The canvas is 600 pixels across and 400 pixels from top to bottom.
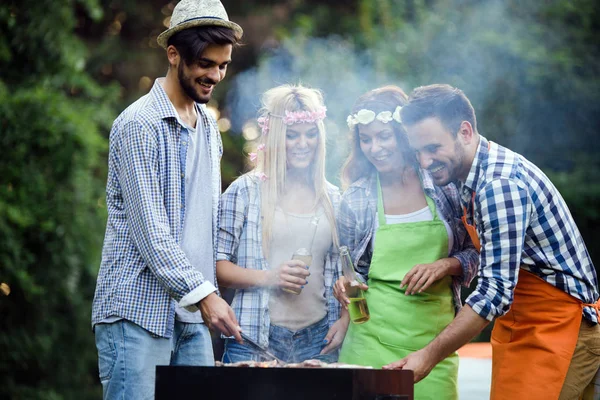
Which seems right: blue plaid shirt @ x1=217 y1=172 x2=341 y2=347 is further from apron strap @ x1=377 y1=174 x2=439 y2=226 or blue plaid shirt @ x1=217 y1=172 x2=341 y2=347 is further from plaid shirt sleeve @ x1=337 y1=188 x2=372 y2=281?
apron strap @ x1=377 y1=174 x2=439 y2=226

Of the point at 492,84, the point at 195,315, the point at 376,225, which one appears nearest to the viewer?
the point at 195,315

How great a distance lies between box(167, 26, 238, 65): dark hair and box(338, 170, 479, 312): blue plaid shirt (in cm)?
93

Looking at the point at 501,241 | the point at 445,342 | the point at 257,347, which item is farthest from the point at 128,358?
the point at 501,241

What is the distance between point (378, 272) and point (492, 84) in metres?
4.90

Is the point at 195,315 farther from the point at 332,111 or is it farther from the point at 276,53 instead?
the point at 276,53

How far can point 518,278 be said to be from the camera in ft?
9.66

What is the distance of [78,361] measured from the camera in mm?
7918

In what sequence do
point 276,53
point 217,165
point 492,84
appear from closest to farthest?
point 217,165 → point 492,84 → point 276,53

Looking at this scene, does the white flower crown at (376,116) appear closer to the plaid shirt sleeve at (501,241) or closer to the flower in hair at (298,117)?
the flower in hair at (298,117)

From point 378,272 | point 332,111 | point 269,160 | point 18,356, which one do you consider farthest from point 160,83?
point 18,356

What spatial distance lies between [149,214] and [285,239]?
878 millimetres

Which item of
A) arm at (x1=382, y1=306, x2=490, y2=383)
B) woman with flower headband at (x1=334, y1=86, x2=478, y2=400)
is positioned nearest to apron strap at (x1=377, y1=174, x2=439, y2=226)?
woman with flower headband at (x1=334, y1=86, x2=478, y2=400)

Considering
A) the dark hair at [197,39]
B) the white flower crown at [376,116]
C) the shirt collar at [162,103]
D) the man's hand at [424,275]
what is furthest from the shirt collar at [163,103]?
the man's hand at [424,275]

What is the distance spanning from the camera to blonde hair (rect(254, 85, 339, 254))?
3.56 metres
